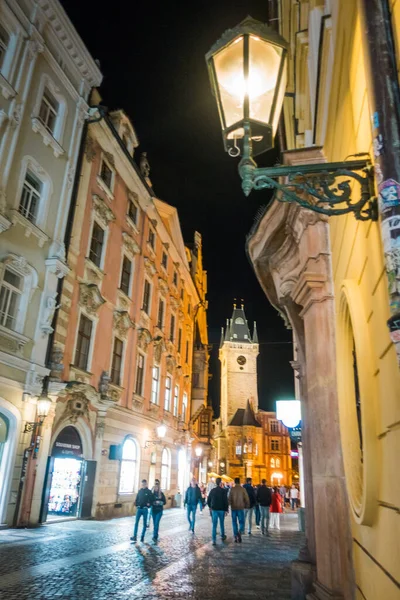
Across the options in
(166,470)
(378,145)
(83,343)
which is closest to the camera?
(378,145)

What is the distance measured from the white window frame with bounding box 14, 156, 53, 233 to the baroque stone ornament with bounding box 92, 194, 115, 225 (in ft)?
10.6

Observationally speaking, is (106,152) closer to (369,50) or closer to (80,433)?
(80,433)

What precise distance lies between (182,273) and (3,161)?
20.8 meters

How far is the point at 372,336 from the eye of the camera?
11.2 ft

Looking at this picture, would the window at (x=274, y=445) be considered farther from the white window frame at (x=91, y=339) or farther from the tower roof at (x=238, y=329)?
the white window frame at (x=91, y=339)

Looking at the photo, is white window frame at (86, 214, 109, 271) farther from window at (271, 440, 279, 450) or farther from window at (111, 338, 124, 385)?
window at (271, 440, 279, 450)

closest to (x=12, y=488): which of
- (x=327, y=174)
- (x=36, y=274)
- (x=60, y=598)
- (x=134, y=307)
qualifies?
(x=36, y=274)

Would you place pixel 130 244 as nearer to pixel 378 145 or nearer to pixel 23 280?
pixel 23 280

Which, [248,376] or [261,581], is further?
[248,376]

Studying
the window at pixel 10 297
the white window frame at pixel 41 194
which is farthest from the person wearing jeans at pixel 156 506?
the white window frame at pixel 41 194

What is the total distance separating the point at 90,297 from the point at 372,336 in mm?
16265

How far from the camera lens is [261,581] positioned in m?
8.06

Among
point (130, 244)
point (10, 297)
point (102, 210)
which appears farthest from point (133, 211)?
point (10, 297)

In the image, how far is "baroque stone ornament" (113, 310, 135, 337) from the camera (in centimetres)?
2105
